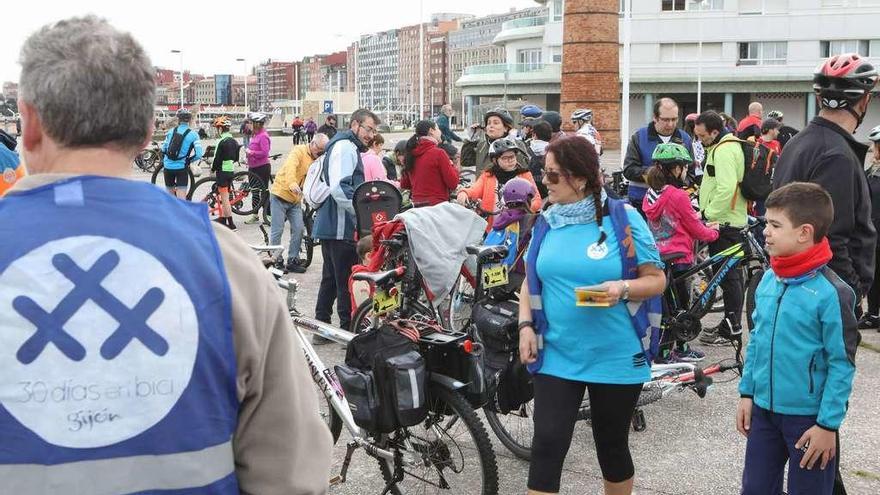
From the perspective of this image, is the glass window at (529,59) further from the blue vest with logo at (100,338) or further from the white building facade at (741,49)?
the blue vest with logo at (100,338)

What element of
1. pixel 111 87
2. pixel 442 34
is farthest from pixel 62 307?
pixel 442 34

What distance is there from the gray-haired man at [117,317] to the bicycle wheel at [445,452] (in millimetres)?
2563

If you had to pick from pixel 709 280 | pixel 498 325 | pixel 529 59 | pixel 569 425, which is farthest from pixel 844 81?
pixel 529 59

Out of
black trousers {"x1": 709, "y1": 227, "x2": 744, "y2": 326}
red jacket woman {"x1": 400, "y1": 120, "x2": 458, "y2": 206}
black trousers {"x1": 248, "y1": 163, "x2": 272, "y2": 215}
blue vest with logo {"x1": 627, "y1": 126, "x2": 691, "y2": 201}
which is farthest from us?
black trousers {"x1": 248, "y1": 163, "x2": 272, "y2": 215}

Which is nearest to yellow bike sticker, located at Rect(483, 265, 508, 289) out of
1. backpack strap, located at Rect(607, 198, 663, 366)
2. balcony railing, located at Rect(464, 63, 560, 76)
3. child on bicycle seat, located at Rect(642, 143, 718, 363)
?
child on bicycle seat, located at Rect(642, 143, 718, 363)

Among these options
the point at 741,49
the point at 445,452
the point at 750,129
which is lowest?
the point at 445,452

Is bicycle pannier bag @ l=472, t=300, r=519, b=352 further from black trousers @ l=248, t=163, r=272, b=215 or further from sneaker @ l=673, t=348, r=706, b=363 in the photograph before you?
black trousers @ l=248, t=163, r=272, b=215

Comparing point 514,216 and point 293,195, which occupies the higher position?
point 514,216

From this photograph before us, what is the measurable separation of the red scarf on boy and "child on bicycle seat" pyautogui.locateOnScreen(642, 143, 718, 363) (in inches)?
134

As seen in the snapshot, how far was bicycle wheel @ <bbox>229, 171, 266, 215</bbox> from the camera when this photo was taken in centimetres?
1575

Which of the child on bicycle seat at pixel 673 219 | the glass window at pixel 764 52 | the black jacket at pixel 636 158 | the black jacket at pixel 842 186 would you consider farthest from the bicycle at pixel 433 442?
the glass window at pixel 764 52

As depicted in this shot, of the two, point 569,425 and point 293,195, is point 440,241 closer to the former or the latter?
point 569,425

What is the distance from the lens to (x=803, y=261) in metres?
3.33

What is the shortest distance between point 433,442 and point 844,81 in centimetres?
242
